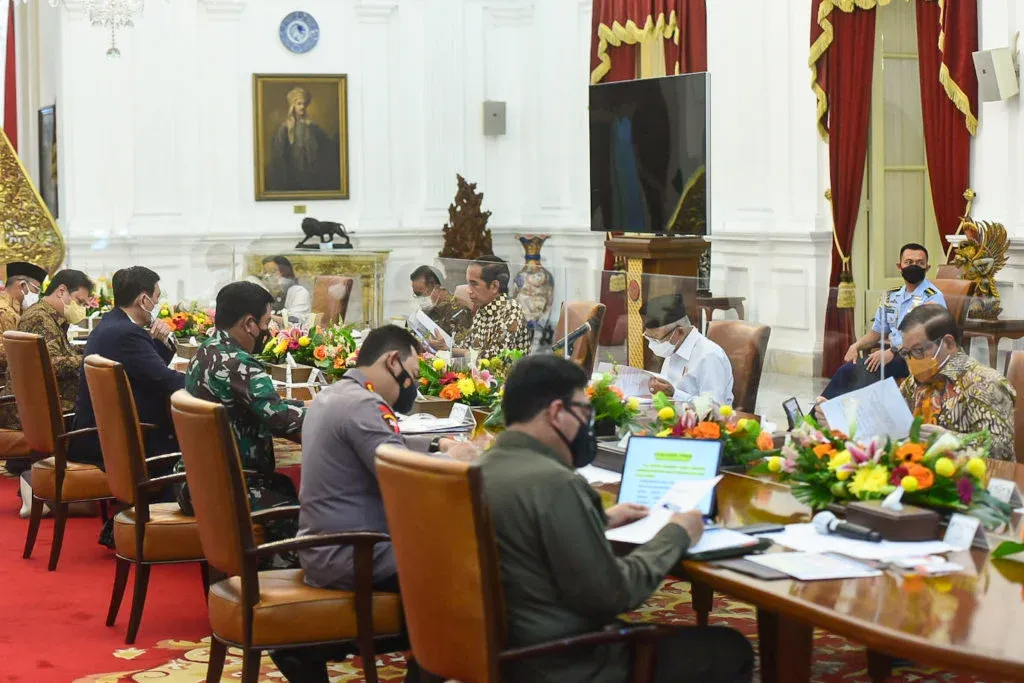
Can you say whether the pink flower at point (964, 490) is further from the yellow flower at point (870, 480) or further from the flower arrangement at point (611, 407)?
the flower arrangement at point (611, 407)

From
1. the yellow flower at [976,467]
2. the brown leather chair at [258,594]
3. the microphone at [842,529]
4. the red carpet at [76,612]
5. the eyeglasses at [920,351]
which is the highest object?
the eyeglasses at [920,351]

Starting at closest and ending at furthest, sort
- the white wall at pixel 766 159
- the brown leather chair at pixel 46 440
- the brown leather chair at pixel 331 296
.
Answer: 1. the brown leather chair at pixel 46 440
2. the brown leather chair at pixel 331 296
3. the white wall at pixel 766 159

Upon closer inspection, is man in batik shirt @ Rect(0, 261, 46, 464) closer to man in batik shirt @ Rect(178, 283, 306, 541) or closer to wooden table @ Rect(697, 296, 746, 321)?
man in batik shirt @ Rect(178, 283, 306, 541)

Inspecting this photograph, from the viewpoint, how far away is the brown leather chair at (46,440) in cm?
589

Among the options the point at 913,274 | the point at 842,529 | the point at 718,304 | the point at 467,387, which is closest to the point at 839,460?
the point at 842,529

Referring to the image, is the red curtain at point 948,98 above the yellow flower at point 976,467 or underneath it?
above

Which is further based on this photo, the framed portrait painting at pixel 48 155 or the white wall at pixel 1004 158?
the framed portrait painting at pixel 48 155

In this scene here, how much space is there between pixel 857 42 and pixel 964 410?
6655 mm

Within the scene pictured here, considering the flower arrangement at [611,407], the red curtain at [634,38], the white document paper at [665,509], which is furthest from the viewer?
the red curtain at [634,38]

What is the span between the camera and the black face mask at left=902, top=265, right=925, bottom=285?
8164 millimetres

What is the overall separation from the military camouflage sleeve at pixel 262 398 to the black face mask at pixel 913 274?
4503 millimetres

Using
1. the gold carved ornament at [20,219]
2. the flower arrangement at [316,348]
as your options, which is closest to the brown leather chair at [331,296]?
the flower arrangement at [316,348]

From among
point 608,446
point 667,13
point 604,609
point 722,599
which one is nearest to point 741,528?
point 604,609

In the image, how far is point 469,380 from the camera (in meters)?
5.66
